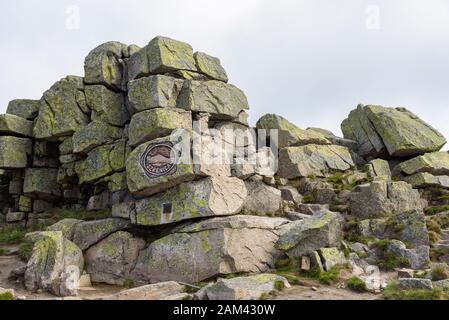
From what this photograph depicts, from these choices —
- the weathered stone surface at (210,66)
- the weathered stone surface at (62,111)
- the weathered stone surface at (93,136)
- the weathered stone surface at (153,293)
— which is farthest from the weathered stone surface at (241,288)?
the weathered stone surface at (62,111)

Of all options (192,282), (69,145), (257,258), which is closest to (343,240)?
(257,258)

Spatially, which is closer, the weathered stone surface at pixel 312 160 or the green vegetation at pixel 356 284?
the green vegetation at pixel 356 284

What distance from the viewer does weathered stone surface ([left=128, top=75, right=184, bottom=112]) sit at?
32500mm

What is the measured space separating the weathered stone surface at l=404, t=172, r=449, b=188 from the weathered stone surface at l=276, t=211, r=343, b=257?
52.4ft

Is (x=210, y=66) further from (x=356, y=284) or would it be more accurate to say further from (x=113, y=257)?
(x=356, y=284)

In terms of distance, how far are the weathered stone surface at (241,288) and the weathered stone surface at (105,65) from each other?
24905 mm

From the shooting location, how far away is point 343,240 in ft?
92.1

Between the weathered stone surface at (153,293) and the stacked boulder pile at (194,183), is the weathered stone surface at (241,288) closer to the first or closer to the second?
the stacked boulder pile at (194,183)

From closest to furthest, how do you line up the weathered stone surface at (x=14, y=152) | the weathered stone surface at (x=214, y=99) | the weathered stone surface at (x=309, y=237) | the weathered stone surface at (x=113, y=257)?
the weathered stone surface at (x=309, y=237) → the weathered stone surface at (x=113, y=257) → the weathered stone surface at (x=214, y=99) → the weathered stone surface at (x=14, y=152)

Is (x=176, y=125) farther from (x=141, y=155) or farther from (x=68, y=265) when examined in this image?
(x=68, y=265)

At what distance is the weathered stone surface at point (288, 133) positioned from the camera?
42500 millimetres

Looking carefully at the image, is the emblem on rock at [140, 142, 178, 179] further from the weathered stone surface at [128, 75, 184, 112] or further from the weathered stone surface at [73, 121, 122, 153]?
the weathered stone surface at [73, 121, 122, 153]

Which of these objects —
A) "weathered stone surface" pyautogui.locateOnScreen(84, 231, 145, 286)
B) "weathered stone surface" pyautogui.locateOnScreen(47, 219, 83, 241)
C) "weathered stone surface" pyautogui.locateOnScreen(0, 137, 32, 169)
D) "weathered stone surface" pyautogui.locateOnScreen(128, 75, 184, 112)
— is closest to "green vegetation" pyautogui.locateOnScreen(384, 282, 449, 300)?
"weathered stone surface" pyautogui.locateOnScreen(84, 231, 145, 286)

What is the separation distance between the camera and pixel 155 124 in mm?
30703
